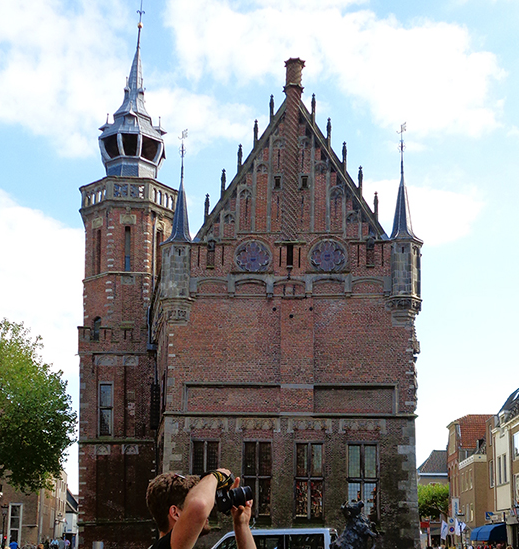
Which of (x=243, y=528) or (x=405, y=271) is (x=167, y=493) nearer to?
(x=243, y=528)

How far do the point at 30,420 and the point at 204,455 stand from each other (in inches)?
669

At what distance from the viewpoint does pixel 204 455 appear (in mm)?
32719

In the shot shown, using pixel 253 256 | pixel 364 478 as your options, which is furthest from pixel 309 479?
pixel 253 256

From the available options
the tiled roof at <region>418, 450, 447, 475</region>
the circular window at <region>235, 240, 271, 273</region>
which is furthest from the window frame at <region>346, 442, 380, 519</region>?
the tiled roof at <region>418, 450, 447, 475</region>

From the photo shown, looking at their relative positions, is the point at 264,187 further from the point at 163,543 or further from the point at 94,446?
the point at 163,543

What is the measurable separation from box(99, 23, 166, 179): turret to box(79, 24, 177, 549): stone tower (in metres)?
0.05

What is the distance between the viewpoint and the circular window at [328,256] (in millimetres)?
34188

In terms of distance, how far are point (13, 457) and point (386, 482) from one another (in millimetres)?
21780

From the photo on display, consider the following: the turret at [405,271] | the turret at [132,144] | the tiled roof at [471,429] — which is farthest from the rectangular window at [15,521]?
the turret at [405,271]

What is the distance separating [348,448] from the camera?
32625mm

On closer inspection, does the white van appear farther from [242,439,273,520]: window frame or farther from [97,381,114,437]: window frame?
[97,381,114,437]: window frame

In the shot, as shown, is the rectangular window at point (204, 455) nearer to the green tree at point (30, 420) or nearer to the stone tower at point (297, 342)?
the stone tower at point (297, 342)

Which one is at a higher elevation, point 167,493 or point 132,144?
point 132,144

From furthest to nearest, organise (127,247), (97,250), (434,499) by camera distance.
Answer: (434,499), (97,250), (127,247)
